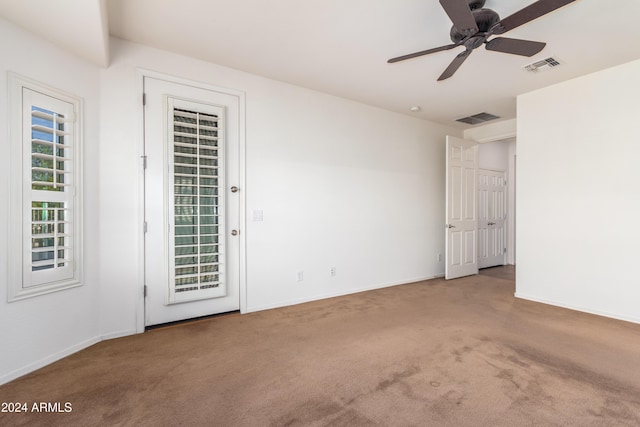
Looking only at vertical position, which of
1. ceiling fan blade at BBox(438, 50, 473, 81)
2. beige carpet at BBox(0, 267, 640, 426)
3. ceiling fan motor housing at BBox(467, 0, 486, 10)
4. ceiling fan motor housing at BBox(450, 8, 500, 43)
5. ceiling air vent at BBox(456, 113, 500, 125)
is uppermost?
ceiling air vent at BBox(456, 113, 500, 125)

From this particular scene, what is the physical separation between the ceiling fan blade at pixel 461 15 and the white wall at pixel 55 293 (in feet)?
9.28

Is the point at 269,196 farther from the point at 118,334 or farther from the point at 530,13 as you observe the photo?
the point at 530,13

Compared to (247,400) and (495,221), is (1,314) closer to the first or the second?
(247,400)

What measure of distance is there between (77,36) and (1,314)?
79.6 inches

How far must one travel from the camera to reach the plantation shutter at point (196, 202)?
9.65ft

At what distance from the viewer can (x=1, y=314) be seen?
6.51 feet

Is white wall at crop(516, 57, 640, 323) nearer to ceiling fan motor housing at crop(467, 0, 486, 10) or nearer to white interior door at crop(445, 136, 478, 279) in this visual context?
white interior door at crop(445, 136, 478, 279)

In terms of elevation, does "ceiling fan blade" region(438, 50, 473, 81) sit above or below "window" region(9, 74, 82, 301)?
above

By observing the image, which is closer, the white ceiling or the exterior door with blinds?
the white ceiling

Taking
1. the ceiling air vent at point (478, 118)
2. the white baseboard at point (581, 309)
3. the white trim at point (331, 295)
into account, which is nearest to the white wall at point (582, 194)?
the white baseboard at point (581, 309)

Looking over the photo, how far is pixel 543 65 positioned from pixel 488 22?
169cm

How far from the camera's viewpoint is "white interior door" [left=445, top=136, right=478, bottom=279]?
192 inches

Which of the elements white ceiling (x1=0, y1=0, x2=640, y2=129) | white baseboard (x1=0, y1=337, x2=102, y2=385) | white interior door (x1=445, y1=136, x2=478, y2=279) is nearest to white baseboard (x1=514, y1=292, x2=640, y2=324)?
white interior door (x1=445, y1=136, x2=478, y2=279)

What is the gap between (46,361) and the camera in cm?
221
